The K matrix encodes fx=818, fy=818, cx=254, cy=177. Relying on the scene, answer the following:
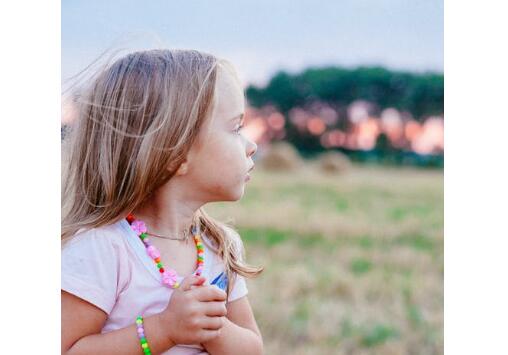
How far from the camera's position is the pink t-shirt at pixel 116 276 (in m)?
1.18

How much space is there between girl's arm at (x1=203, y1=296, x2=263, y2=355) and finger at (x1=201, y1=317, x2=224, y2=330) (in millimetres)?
45

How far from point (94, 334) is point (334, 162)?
1165mm

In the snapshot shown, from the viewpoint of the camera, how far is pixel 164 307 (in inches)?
48.5

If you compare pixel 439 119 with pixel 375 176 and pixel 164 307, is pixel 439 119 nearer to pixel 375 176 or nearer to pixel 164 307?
pixel 375 176

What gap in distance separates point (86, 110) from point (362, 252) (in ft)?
3.84

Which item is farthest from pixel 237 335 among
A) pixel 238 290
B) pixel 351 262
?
pixel 351 262

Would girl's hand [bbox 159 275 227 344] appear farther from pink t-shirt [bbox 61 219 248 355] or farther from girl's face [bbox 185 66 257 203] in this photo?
girl's face [bbox 185 66 257 203]

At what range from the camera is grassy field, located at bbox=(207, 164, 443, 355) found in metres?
1.89

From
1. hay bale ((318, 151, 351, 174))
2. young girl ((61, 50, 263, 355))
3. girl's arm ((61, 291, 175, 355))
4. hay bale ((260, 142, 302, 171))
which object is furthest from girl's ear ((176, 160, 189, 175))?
hay bale ((260, 142, 302, 171))

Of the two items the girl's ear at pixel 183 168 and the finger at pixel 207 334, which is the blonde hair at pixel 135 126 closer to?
the girl's ear at pixel 183 168

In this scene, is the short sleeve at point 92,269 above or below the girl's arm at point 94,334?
above

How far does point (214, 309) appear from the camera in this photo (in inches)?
46.9

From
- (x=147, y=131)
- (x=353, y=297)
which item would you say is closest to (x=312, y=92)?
(x=353, y=297)

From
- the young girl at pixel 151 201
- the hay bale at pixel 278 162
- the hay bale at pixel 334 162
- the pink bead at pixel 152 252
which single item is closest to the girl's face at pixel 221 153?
the young girl at pixel 151 201
